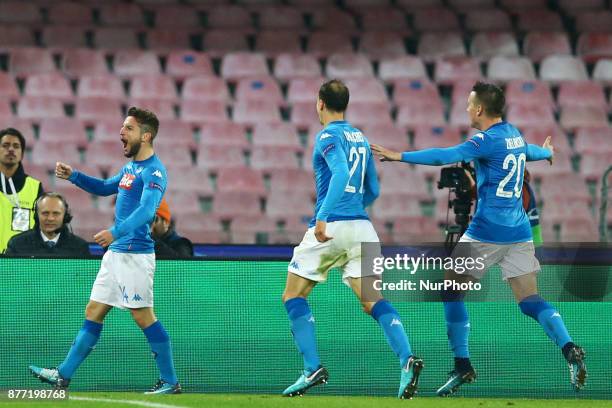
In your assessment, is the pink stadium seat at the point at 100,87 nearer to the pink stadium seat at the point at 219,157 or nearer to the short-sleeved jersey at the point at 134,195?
the pink stadium seat at the point at 219,157

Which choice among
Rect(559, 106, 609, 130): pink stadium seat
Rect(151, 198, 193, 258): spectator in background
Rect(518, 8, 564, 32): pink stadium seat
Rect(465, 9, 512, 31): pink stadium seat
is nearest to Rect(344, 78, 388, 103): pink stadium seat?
Rect(465, 9, 512, 31): pink stadium seat

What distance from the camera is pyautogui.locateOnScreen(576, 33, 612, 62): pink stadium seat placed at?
52.1 ft

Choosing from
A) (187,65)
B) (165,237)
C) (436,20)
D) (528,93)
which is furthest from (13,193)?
(436,20)

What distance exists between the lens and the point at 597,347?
768 cm

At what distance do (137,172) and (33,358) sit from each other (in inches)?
56.8

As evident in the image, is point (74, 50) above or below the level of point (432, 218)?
above

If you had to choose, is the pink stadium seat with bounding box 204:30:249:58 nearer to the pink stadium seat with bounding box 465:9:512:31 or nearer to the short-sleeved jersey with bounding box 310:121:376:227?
the pink stadium seat with bounding box 465:9:512:31

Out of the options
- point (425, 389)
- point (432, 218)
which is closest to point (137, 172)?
point (425, 389)

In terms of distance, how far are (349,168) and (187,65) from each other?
8718mm

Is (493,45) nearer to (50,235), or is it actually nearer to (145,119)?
(50,235)

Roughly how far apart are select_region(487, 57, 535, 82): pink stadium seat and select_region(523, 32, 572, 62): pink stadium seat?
435 mm

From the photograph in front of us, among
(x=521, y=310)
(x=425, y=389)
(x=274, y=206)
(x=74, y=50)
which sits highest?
(x=74, y=50)

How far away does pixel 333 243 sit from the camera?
6883 millimetres

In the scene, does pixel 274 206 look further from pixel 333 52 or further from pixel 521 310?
pixel 521 310
